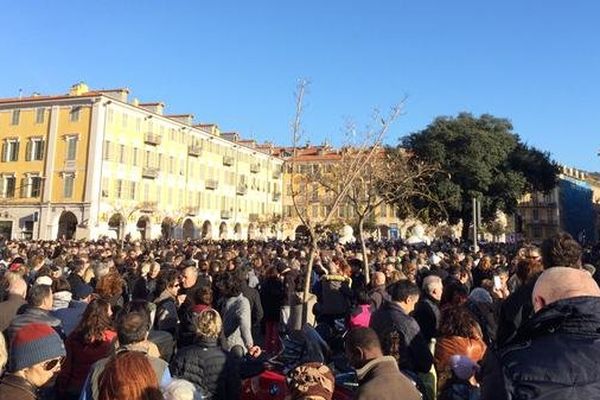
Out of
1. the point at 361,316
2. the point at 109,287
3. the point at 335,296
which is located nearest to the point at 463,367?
the point at 361,316

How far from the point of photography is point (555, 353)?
1.77m

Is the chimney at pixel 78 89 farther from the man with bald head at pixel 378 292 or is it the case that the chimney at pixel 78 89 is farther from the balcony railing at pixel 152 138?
the man with bald head at pixel 378 292

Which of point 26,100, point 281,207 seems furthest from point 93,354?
point 281,207

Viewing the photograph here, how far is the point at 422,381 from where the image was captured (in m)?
4.38

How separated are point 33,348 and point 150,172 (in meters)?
50.1

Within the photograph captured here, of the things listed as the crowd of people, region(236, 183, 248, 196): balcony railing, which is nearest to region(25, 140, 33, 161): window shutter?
region(236, 183, 248, 196): balcony railing

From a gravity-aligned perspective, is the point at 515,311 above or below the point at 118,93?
below

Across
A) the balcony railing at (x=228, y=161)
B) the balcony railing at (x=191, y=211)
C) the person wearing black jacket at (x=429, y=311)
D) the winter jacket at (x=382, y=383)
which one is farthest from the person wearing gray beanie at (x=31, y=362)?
the balcony railing at (x=228, y=161)

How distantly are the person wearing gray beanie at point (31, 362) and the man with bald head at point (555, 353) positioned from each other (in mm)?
2368

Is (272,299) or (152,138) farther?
(152,138)

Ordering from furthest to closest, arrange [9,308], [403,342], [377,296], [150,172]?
[150,172]
[377,296]
[9,308]
[403,342]

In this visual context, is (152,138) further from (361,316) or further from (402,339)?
(402,339)

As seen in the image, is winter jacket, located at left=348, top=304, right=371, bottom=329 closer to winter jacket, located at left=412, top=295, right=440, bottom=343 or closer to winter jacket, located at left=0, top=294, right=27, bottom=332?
winter jacket, located at left=412, top=295, right=440, bottom=343

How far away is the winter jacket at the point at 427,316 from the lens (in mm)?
5840
